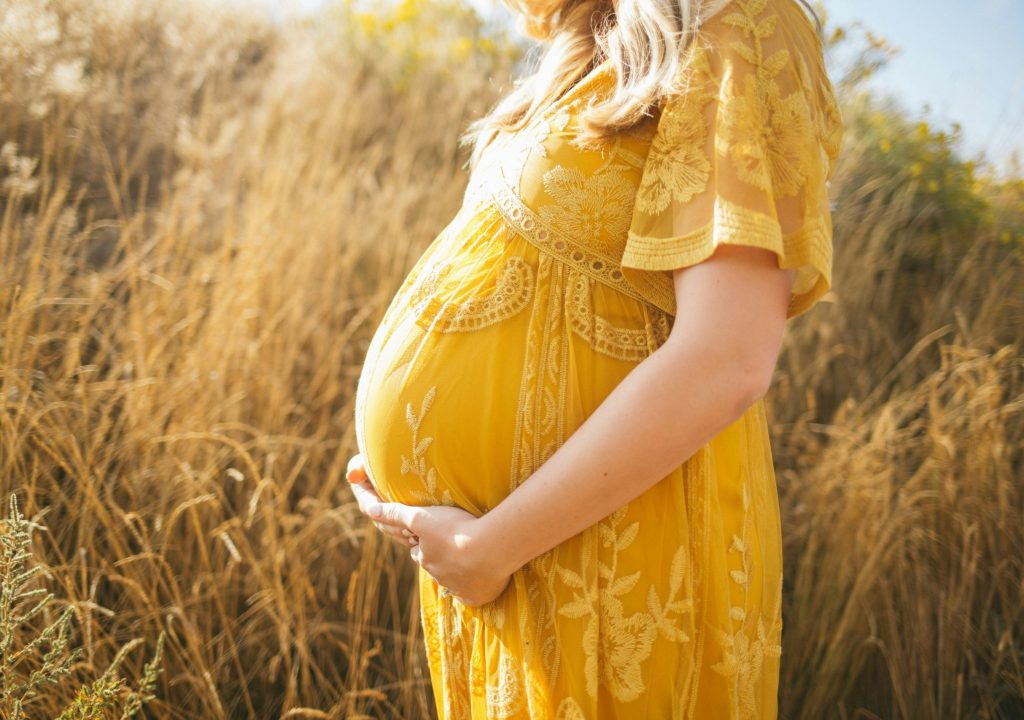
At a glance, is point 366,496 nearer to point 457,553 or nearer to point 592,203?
point 457,553

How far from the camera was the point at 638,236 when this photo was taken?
0.80m

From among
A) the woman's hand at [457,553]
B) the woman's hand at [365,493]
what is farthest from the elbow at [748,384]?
the woman's hand at [365,493]

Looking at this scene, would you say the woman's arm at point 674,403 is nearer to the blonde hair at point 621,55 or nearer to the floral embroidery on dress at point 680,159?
the floral embroidery on dress at point 680,159

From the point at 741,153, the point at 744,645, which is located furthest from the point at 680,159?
the point at 744,645

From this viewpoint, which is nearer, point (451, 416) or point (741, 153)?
point (741, 153)

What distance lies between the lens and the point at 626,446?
0.77 meters

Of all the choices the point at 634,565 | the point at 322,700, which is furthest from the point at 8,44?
the point at 634,565

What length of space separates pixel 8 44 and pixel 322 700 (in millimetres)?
2665

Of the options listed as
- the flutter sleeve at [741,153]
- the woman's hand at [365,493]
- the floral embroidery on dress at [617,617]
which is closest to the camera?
the flutter sleeve at [741,153]

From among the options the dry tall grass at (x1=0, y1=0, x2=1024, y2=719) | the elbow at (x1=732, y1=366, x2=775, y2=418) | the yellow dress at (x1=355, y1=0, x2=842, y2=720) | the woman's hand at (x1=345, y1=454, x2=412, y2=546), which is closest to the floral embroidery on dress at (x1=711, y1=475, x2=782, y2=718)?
the yellow dress at (x1=355, y1=0, x2=842, y2=720)

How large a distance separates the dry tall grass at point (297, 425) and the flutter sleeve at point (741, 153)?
1191mm

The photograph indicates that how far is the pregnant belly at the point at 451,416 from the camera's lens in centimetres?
90

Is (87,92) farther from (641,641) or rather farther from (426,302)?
(641,641)

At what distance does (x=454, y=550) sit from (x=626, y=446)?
255 millimetres
